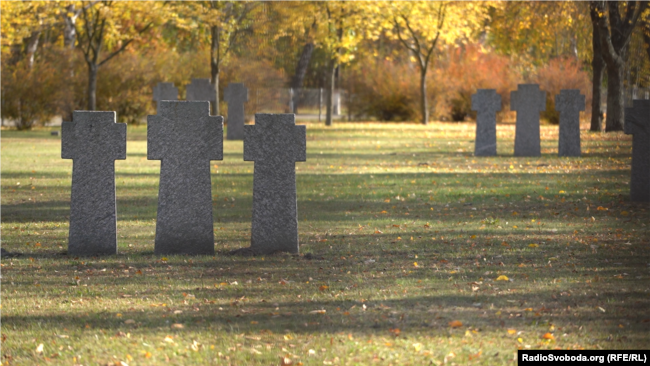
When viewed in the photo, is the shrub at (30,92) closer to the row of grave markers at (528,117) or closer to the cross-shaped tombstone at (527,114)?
the row of grave markers at (528,117)

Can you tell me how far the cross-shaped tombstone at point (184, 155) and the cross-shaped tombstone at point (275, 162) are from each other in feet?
1.18

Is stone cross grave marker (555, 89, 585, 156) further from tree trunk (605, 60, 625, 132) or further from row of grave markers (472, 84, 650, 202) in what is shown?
tree trunk (605, 60, 625, 132)

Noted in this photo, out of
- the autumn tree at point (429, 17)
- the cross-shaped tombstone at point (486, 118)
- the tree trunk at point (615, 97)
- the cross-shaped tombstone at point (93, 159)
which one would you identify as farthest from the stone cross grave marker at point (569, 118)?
the autumn tree at point (429, 17)

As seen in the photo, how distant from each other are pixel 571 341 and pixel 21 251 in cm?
567

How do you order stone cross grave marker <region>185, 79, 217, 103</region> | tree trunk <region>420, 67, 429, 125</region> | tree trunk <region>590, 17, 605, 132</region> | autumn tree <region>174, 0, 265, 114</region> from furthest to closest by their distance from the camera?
tree trunk <region>420, 67, 429, 125</region>
autumn tree <region>174, 0, 265, 114</region>
tree trunk <region>590, 17, 605, 132</region>
stone cross grave marker <region>185, 79, 217, 103</region>

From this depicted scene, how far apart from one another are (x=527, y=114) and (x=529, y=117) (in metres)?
0.09

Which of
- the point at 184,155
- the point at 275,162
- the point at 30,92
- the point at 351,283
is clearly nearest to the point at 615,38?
the point at 30,92

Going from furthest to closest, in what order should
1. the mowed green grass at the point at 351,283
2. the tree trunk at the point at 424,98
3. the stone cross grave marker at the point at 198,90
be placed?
the tree trunk at the point at 424,98
the stone cross grave marker at the point at 198,90
the mowed green grass at the point at 351,283

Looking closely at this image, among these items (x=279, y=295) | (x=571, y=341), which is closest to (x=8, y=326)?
(x=279, y=295)

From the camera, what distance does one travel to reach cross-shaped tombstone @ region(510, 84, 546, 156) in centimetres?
2017

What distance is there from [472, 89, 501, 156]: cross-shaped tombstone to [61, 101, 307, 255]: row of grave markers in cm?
1305

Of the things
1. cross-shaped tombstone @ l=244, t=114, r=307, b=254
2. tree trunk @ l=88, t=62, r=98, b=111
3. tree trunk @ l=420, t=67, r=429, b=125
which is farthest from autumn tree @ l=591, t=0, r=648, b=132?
cross-shaped tombstone @ l=244, t=114, r=307, b=254

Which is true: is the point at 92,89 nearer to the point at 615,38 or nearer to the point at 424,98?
the point at 424,98

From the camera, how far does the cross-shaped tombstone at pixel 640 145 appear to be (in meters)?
11.6
